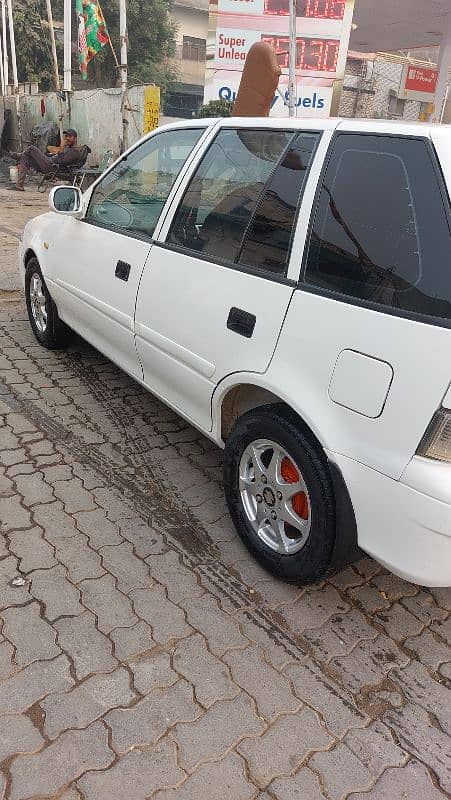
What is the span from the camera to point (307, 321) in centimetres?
206

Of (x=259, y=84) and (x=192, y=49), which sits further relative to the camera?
(x=192, y=49)

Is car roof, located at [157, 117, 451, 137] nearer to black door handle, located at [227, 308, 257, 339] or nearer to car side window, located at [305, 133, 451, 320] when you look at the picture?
car side window, located at [305, 133, 451, 320]

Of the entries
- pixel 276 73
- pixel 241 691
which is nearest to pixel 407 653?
pixel 241 691

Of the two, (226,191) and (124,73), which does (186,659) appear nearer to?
(226,191)

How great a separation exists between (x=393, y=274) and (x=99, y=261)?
6.61ft

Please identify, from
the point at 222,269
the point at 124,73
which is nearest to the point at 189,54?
the point at 124,73

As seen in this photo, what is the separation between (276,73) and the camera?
11.6ft

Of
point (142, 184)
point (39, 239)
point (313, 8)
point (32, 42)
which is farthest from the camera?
point (32, 42)

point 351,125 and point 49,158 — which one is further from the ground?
point 351,125

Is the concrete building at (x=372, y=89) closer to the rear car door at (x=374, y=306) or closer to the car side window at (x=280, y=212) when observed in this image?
the car side window at (x=280, y=212)

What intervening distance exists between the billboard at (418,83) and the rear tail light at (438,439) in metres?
17.5

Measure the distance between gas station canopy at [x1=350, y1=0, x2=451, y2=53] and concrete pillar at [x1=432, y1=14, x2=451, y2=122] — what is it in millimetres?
110

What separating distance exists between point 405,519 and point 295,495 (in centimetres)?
57

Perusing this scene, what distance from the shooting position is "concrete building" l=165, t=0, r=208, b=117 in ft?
150
